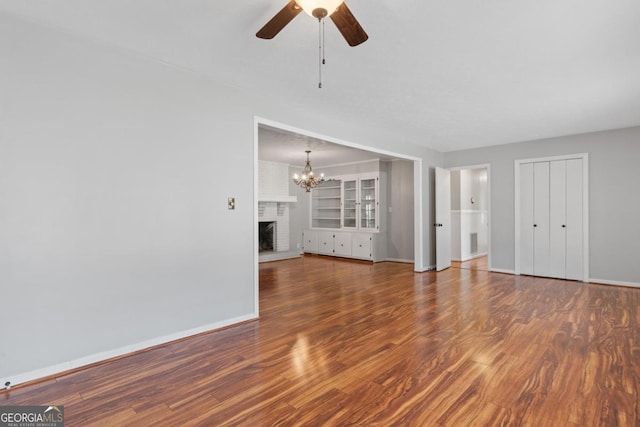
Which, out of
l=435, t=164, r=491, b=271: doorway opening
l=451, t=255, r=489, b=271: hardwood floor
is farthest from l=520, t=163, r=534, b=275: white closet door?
l=435, t=164, r=491, b=271: doorway opening

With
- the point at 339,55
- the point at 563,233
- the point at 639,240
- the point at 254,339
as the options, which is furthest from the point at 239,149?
the point at 639,240

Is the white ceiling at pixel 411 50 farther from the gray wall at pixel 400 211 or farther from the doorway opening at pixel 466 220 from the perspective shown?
the doorway opening at pixel 466 220

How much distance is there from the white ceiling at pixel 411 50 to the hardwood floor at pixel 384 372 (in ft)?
8.19

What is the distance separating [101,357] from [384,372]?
2178 millimetres

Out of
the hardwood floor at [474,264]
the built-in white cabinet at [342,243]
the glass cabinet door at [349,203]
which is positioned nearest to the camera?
the hardwood floor at [474,264]

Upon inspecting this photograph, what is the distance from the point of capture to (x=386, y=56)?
2840 mm

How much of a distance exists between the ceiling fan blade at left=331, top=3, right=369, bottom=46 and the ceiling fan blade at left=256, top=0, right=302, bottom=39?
0.72 feet

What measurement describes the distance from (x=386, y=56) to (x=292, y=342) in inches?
104

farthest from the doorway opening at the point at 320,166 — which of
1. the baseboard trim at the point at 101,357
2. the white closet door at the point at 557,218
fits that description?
the white closet door at the point at 557,218

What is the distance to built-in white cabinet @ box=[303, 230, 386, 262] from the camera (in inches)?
310

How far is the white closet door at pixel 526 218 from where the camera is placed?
6.04 meters

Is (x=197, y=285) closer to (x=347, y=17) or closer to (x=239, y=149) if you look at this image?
(x=239, y=149)

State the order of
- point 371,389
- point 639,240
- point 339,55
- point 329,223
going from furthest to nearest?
1. point 329,223
2. point 639,240
3. point 339,55
4. point 371,389

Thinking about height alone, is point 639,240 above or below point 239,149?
below
